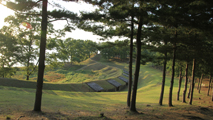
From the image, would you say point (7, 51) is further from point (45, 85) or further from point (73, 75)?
point (73, 75)

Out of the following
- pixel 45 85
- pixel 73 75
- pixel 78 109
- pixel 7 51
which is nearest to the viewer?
pixel 78 109

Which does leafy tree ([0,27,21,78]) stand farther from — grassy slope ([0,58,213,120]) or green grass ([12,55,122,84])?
grassy slope ([0,58,213,120])

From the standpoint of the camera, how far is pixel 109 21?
422 inches

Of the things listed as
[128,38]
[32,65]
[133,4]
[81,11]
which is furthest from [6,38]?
[133,4]

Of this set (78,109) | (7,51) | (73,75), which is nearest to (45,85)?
(7,51)

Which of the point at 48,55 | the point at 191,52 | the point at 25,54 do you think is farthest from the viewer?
the point at 48,55

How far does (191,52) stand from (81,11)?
1168 cm

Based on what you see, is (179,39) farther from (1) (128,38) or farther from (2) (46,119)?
(2) (46,119)

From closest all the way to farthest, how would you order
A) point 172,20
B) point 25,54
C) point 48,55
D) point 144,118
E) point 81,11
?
1. point 144,118
2. point 172,20
3. point 81,11
4. point 25,54
5. point 48,55

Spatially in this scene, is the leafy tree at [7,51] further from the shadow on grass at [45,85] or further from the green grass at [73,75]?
the green grass at [73,75]

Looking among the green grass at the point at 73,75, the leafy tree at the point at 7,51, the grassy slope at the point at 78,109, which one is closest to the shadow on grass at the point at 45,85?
the leafy tree at the point at 7,51

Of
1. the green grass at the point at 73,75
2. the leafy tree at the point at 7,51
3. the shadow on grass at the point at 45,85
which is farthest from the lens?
the green grass at the point at 73,75

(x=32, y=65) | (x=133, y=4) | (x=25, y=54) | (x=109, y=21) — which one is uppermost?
(x=133, y=4)

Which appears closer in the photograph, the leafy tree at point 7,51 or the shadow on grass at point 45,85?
the shadow on grass at point 45,85
